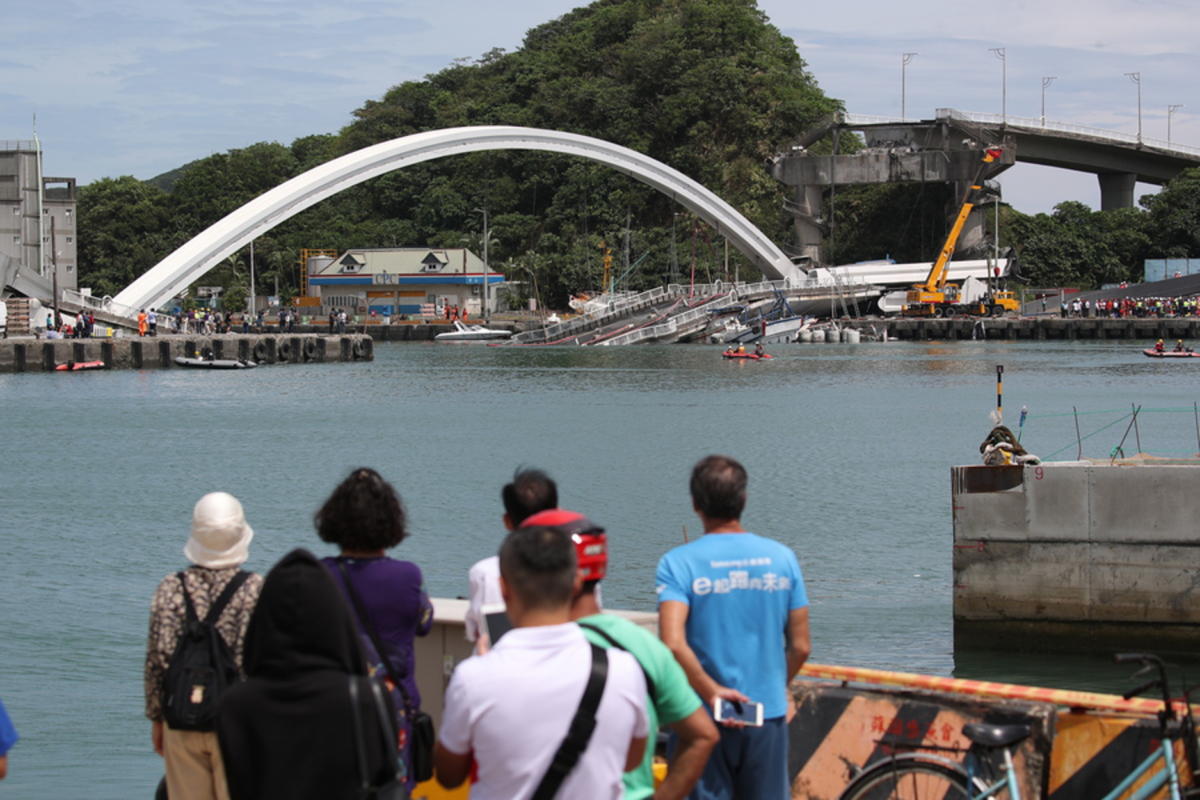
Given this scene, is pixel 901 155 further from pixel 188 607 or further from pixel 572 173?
pixel 188 607

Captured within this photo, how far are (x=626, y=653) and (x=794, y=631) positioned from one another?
1.29 metres

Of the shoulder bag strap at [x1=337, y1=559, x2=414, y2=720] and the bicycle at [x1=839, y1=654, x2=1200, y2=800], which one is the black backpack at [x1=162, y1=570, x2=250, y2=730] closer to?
the shoulder bag strap at [x1=337, y1=559, x2=414, y2=720]

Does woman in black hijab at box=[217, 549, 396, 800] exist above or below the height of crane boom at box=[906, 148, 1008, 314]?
below

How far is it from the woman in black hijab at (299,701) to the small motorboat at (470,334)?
88985 mm

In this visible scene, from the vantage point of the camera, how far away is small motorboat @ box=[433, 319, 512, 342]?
9294 cm

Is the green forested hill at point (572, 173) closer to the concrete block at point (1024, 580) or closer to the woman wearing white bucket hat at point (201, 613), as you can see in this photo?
the concrete block at point (1024, 580)

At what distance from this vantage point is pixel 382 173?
280 feet

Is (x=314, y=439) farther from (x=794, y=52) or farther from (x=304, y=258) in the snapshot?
(x=794, y=52)

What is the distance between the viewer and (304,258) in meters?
113

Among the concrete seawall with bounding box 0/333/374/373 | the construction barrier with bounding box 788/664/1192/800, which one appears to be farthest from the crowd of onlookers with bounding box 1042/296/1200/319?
the construction barrier with bounding box 788/664/1192/800

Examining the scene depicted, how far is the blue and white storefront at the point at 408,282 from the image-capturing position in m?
103

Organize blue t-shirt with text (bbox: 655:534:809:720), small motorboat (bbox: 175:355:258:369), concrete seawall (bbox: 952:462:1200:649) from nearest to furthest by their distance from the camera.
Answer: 1. blue t-shirt with text (bbox: 655:534:809:720)
2. concrete seawall (bbox: 952:462:1200:649)
3. small motorboat (bbox: 175:355:258:369)

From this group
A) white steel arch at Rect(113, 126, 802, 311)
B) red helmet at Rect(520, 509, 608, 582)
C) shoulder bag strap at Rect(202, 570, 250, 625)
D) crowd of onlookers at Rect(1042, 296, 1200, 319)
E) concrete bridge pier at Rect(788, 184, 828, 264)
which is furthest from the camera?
concrete bridge pier at Rect(788, 184, 828, 264)

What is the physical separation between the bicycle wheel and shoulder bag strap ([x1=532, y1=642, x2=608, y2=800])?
232 cm
